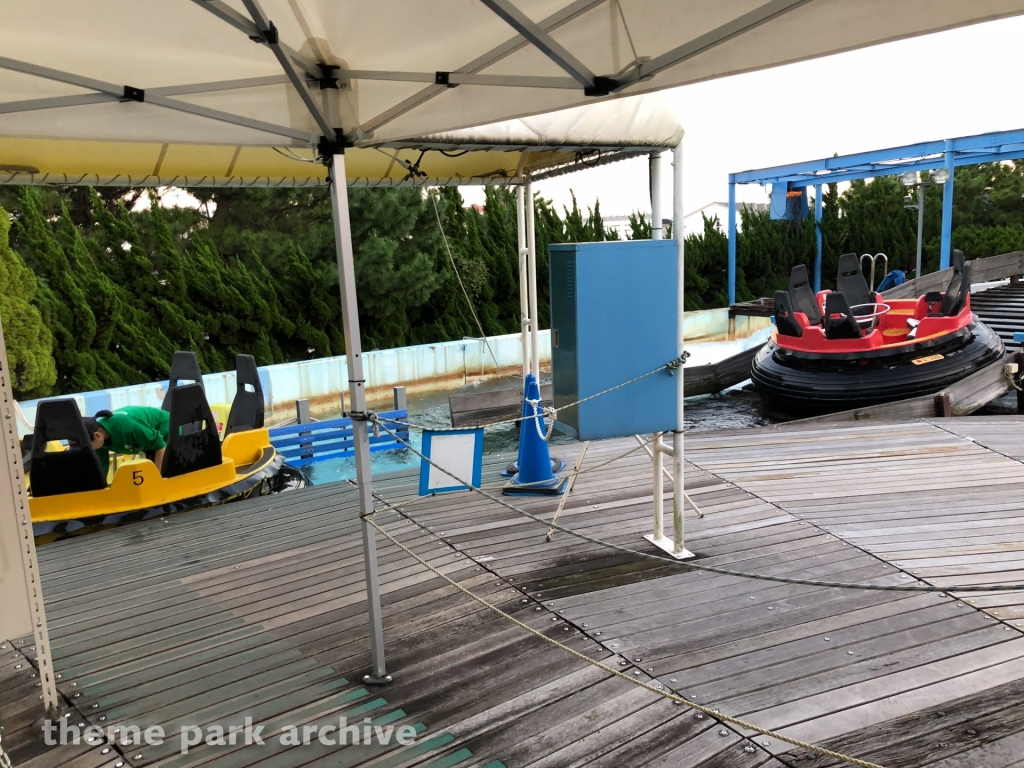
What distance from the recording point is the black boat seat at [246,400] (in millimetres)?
6414

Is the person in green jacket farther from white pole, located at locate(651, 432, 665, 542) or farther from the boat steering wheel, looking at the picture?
the boat steering wheel

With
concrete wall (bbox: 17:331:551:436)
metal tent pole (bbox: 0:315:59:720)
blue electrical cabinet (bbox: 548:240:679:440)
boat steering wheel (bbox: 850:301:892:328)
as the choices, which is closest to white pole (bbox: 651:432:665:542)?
blue electrical cabinet (bbox: 548:240:679:440)

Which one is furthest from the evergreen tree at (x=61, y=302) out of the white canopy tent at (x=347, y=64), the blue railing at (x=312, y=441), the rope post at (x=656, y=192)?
the rope post at (x=656, y=192)

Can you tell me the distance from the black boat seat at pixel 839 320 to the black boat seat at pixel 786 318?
0.49 m

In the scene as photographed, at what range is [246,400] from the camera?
6.55 metres

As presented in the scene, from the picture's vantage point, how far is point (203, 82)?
300cm

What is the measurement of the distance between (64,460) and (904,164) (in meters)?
16.6

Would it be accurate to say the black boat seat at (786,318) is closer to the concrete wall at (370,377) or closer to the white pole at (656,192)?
the concrete wall at (370,377)

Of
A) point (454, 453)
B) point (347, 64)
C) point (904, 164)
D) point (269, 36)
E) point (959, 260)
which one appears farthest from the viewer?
point (904, 164)

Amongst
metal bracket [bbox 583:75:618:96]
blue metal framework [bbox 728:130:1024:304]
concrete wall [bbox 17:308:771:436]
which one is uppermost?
blue metal framework [bbox 728:130:1024:304]

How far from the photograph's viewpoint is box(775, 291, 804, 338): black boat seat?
10414 mm

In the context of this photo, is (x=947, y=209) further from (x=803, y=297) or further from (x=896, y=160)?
(x=803, y=297)

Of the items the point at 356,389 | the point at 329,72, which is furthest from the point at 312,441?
the point at 329,72

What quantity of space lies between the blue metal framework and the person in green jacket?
13888 mm
